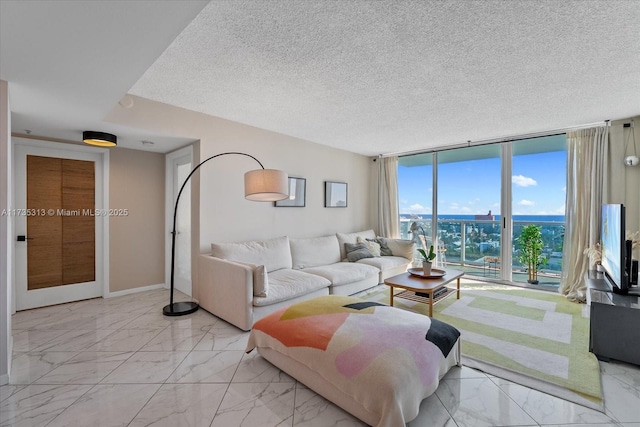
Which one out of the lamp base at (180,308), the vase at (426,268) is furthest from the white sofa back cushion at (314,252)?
the vase at (426,268)

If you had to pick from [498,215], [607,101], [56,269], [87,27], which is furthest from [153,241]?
[607,101]

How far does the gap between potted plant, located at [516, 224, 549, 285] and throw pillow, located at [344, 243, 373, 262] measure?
2.53 meters

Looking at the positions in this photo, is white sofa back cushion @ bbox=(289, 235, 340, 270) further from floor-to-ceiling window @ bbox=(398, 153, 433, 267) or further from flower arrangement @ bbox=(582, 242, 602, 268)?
flower arrangement @ bbox=(582, 242, 602, 268)

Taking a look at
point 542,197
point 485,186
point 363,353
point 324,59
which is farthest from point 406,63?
point 542,197

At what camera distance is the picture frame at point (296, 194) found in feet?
14.9

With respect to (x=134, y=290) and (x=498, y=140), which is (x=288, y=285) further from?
(x=498, y=140)

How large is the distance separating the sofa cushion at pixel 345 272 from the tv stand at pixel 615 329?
2.41 metres

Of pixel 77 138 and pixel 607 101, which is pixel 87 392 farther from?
pixel 607 101

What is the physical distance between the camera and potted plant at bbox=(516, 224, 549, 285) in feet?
15.1

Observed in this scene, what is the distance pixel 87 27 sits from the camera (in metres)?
1.48

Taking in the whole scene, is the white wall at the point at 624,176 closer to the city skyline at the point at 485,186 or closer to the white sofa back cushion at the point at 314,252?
the city skyline at the point at 485,186

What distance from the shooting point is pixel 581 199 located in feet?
13.0

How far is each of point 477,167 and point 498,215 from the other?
1.00 m

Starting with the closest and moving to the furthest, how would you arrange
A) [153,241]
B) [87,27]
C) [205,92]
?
[87,27], [205,92], [153,241]
